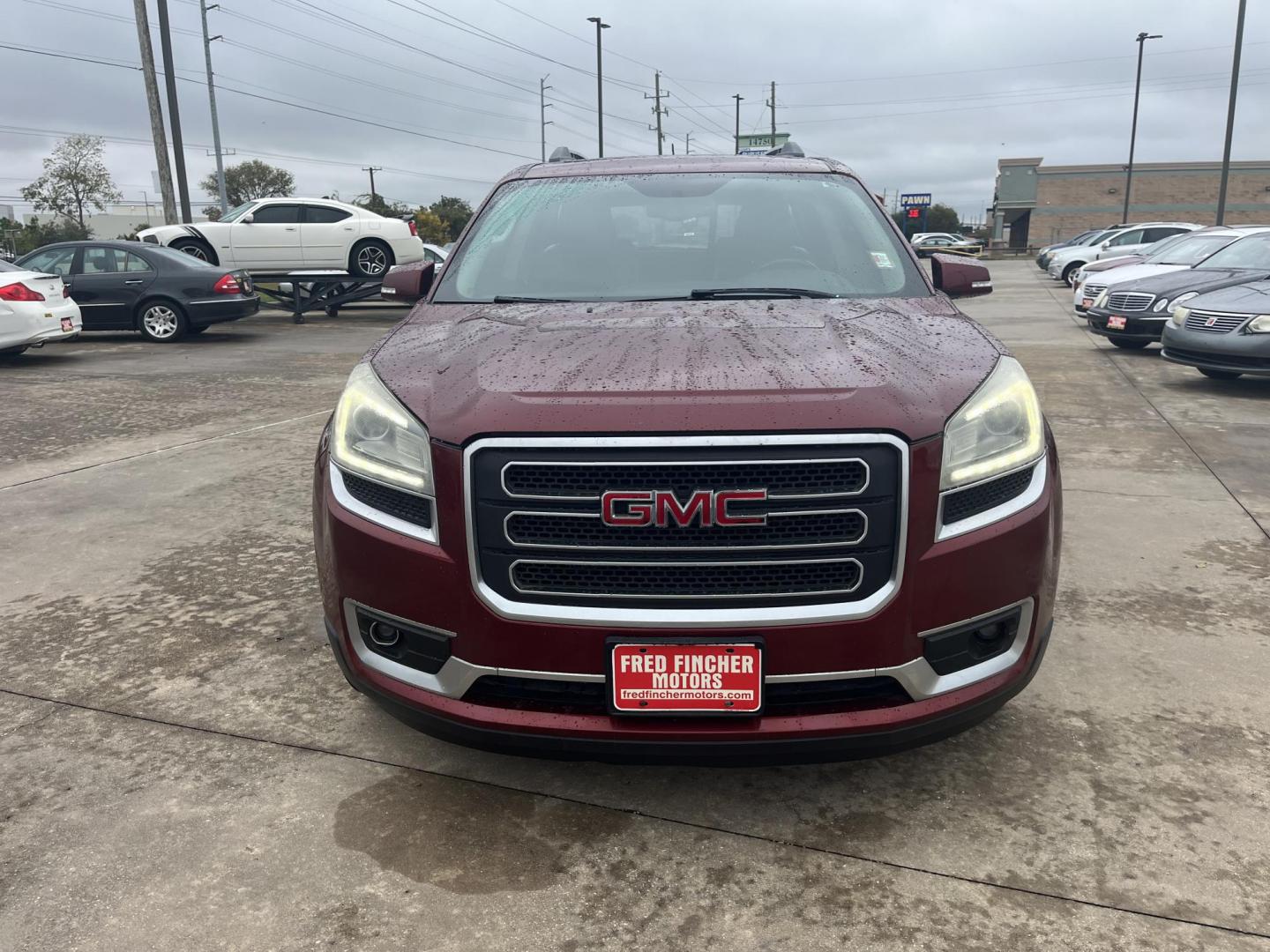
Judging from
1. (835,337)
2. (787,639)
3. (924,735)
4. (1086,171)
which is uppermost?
(1086,171)

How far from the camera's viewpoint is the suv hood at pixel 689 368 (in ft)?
6.89

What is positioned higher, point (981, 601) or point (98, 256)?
point (98, 256)

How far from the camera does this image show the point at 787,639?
83.0 inches

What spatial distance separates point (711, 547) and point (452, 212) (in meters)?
91.1

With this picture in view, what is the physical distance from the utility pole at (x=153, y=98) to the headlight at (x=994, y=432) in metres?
24.3

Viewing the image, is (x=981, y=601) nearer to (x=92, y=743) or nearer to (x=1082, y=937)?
(x=1082, y=937)

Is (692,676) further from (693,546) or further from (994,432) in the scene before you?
(994,432)

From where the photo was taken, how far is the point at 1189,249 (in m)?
12.5

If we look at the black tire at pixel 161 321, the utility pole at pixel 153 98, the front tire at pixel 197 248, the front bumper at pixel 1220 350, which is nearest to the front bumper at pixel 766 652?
the front bumper at pixel 1220 350

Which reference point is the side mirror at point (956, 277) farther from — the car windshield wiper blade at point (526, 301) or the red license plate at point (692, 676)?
the red license plate at point (692, 676)

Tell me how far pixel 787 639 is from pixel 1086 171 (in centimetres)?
7272

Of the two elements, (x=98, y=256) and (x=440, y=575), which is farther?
(x=98, y=256)

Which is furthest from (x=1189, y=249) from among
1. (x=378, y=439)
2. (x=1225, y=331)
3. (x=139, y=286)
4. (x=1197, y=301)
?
(x=139, y=286)

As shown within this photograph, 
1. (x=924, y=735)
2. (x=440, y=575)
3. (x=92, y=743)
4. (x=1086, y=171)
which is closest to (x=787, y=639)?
(x=924, y=735)
